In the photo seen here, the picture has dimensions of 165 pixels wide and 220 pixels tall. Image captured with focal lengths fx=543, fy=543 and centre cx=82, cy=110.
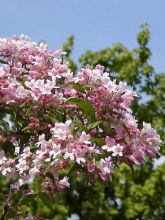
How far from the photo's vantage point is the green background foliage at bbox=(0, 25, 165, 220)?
1773 cm

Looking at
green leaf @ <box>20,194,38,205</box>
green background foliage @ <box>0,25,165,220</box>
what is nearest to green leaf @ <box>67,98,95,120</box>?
green leaf @ <box>20,194,38,205</box>

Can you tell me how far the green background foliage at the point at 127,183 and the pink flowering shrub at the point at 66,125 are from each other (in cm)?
1313

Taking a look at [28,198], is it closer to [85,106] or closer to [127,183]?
[85,106]

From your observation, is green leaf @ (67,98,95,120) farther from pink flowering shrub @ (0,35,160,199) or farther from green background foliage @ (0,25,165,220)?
green background foliage @ (0,25,165,220)

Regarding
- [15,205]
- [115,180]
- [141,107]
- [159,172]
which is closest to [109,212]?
[115,180]

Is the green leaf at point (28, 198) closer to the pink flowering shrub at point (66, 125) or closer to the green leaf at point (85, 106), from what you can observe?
the pink flowering shrub at point (66, 125)

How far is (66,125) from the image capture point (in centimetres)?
362

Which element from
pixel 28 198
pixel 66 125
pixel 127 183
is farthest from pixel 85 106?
pixel 127 183

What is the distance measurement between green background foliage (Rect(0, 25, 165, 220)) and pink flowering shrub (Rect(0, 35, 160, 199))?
13.1m

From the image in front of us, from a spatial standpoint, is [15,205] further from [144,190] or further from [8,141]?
[144,190]

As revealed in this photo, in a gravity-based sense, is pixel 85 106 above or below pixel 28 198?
above

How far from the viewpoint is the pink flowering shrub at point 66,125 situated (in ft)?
12.1

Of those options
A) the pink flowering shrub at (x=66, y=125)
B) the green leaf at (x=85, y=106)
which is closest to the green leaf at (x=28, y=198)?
the pink flowering shrub at (x=66, y=125)

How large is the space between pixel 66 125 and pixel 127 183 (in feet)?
50.2
